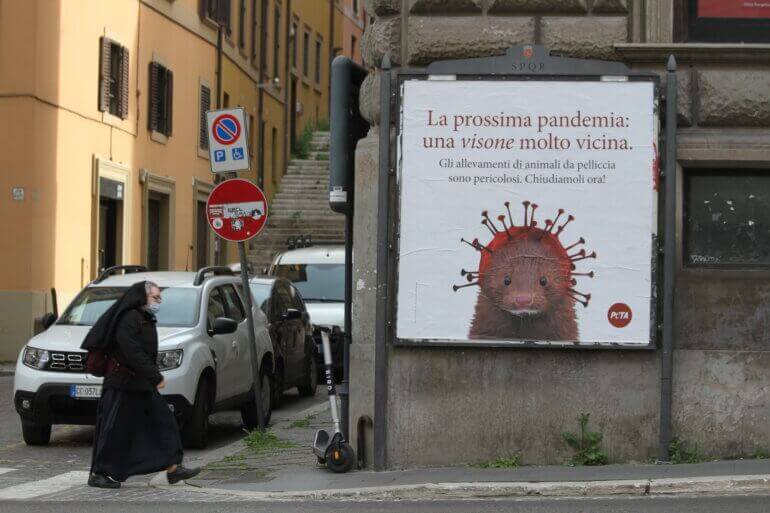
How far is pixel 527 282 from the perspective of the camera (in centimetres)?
1159

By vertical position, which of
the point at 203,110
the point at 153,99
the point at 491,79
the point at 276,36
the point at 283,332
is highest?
the point at 276,36

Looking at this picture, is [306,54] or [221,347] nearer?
[221,347]

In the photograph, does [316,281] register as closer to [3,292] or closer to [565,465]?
[3,292]

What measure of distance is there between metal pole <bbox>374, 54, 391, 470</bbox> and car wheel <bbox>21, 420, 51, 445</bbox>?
428 centimetres

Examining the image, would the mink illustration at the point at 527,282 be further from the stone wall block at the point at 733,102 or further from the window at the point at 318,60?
the window at the point at 318,60

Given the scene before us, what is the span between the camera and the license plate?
555 inches

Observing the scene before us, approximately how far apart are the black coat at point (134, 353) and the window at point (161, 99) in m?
21.3

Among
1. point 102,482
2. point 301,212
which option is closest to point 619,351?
point 102,482

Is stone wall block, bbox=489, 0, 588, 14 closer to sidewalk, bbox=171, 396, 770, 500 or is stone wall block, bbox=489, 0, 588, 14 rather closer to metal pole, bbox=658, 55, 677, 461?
metal pole, bbox=658, 55, 677, 461

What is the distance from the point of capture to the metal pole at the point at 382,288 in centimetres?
1158

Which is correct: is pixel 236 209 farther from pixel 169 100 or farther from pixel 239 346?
pixel 169 100

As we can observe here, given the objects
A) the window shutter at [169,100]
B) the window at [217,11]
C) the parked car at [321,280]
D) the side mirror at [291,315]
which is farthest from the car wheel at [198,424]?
the window at [217,11]

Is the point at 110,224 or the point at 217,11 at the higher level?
the point at 217,11

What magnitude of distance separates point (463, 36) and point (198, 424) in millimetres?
4729
